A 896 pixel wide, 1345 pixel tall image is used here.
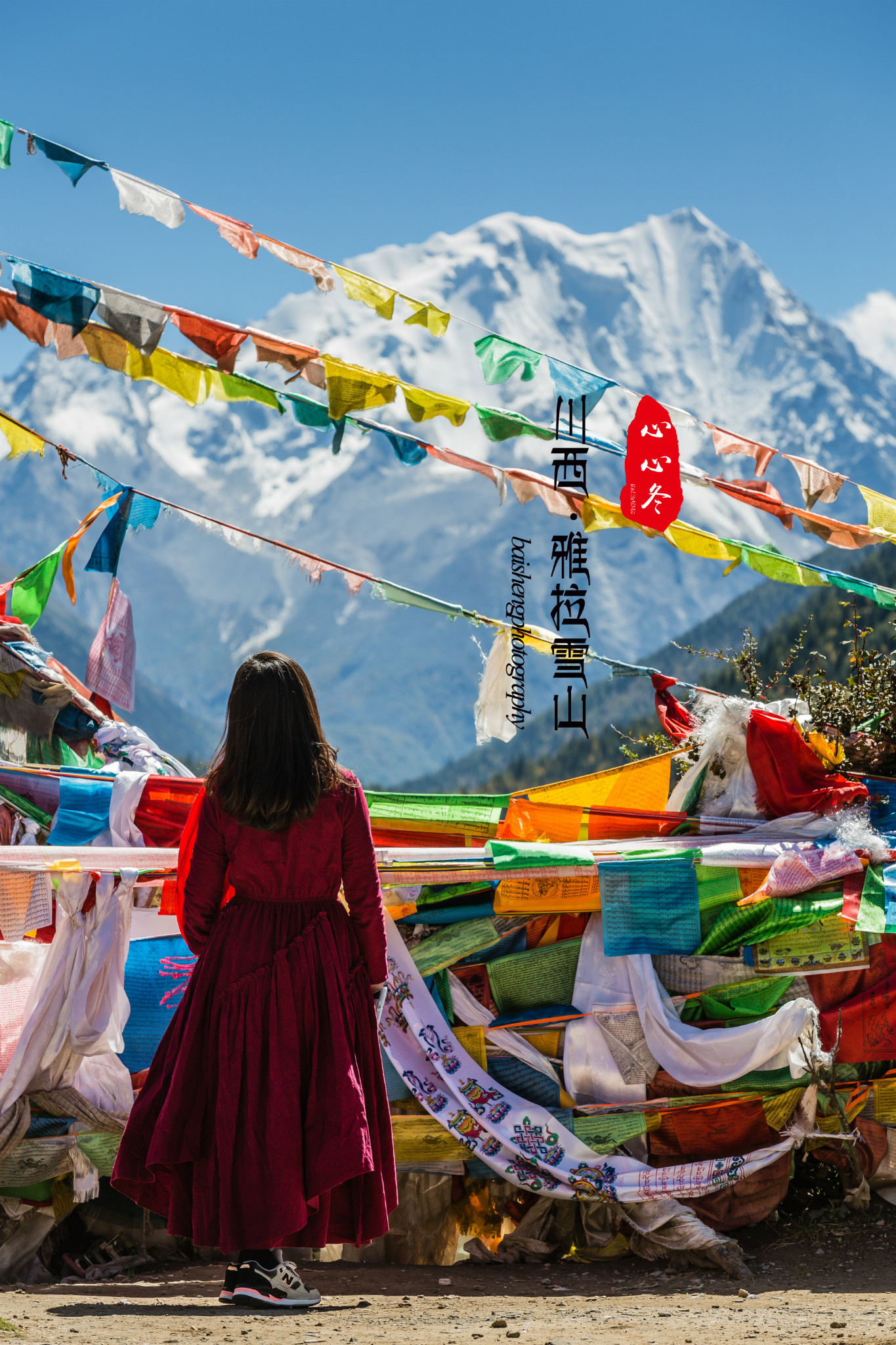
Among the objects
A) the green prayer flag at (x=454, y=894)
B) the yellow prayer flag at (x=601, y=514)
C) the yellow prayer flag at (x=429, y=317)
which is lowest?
the green prayer flag at (x=454, y=894)

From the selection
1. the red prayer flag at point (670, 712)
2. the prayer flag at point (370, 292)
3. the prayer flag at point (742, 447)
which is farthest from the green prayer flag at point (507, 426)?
the red prayer flag at point (670, 712)

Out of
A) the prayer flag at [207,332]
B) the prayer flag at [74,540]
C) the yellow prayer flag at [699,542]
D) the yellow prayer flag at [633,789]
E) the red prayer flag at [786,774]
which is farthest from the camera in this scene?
the prayer flag at [74,540]

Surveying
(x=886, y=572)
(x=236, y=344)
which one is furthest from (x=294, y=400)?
(x=886, y=572)

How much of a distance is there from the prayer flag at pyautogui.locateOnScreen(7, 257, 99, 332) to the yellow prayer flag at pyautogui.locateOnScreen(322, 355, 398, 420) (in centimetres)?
102

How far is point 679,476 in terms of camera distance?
6.02 m

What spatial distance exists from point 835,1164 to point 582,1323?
1.39 meters

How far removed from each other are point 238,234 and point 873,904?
3800 millimetres

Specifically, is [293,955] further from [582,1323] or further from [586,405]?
[586,405]

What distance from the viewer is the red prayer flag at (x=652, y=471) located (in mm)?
5949

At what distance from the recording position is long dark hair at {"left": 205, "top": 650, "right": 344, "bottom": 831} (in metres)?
3.11

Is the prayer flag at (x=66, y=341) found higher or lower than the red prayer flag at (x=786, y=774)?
higher

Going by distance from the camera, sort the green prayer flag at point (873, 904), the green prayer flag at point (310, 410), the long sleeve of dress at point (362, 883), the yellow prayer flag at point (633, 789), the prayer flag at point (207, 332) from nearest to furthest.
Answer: the long sleeve of dress at point (362, 883) < the green prayer flag at point (873, 904) < the yellow prayer flag at point (633, 789) < the prayer flag at point (207, 332) < the green prayer flag at point (310, 410)

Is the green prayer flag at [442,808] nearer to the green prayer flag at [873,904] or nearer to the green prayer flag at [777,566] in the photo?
the green prayer flag at [873,904]

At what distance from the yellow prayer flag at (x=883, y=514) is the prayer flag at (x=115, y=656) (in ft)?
12.1
